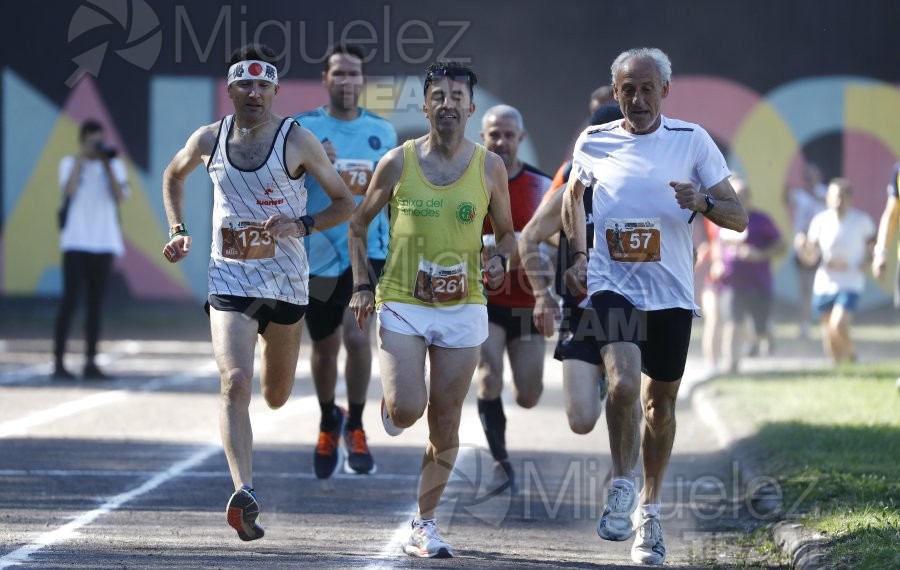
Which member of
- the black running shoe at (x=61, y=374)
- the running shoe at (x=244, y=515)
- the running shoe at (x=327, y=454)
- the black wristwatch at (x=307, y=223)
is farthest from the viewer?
the black running shoe at (x=61, y=374)

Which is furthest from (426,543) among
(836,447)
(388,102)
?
(388,102)

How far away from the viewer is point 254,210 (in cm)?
745

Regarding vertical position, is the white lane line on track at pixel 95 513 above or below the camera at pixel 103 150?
below

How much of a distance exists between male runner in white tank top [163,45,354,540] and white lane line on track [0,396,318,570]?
1.08 m

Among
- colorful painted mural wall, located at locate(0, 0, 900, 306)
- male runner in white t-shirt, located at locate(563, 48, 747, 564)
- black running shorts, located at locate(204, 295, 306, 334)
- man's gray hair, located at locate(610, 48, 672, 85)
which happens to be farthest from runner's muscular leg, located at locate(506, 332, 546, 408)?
colorful painted mural wall, located at locate(0, 0, 900, 306)

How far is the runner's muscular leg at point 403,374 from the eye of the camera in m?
7.21

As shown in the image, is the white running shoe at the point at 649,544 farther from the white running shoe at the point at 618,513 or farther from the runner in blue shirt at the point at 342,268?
the runner in blue shirt at the point at 342,268

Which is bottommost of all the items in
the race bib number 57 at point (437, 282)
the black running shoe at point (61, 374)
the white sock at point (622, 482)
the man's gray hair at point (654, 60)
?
the black running shoe at point (61, 374)

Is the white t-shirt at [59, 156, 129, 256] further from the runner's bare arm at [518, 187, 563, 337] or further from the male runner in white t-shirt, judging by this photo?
the male runner in white t-shirt

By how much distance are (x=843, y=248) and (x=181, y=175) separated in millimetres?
9787

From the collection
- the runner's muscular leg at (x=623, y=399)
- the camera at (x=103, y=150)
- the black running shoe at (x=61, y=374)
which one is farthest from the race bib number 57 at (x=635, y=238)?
the black running shoe at (x=61, y=374)

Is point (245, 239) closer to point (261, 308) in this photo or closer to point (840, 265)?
point (261, 308)

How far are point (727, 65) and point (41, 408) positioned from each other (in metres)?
12.7

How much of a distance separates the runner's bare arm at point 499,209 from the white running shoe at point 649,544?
134 centimetres
